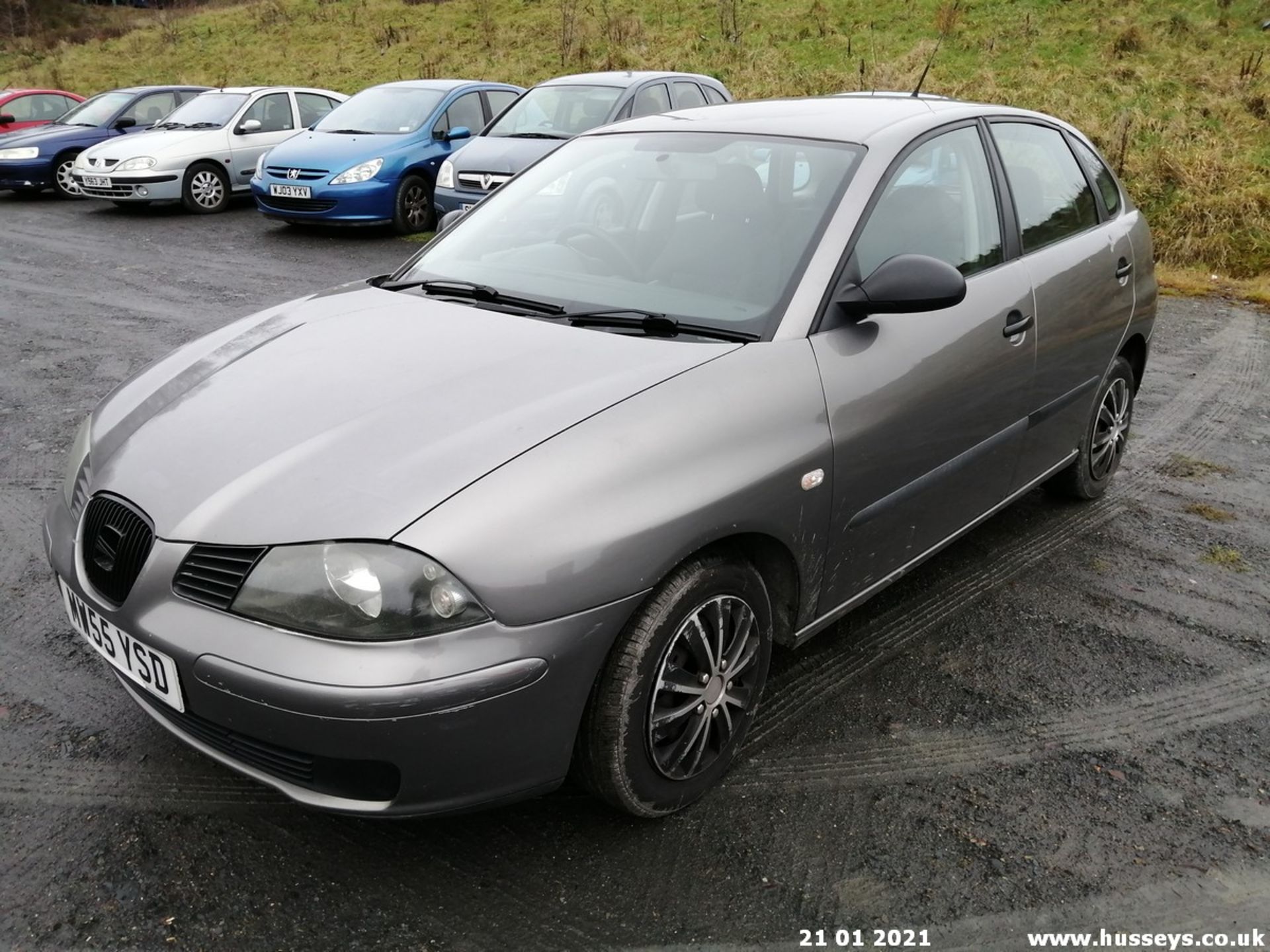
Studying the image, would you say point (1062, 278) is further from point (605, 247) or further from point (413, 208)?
point (413, 208)

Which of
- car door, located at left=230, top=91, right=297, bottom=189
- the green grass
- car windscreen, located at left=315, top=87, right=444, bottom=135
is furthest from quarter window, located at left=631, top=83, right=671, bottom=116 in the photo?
car door, located at left=230, top=91, right=297, bottom=189

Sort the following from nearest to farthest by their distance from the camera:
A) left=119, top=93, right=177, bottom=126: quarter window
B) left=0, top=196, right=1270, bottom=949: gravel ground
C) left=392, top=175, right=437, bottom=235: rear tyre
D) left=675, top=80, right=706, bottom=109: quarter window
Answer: left=0, top=196, right=1270, bottom=949: gravel ground < left=675, top=80, right=706, bottom=109: quarter window < left=392, top=175, right=437, bottom=235: rear tyre < left=119, top=93, right=177, bottom=126: quarter window

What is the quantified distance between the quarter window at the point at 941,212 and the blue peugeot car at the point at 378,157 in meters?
8.41

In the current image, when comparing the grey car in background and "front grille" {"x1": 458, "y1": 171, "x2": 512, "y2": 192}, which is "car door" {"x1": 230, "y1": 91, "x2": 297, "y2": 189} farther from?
"front grille" {"x1": 458, "y1": 171, "x2": 512, "y2": 192}

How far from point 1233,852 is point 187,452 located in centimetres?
267

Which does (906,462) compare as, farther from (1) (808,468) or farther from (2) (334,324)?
(2) (334,324)

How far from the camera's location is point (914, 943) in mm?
2227

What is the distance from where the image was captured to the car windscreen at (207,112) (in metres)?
13.6

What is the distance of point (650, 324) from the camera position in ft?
9.21

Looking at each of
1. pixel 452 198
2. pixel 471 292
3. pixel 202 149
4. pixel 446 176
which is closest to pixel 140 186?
pixel 202 149

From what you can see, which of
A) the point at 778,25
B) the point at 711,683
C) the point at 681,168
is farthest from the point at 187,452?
the point at 778,25

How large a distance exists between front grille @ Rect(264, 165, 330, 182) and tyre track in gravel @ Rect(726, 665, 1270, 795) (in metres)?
9.61

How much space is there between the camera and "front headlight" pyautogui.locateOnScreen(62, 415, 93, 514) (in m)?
2.62

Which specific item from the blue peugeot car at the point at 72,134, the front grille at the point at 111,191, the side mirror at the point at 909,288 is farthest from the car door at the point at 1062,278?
the blue peugeot car at the point at 72,134
